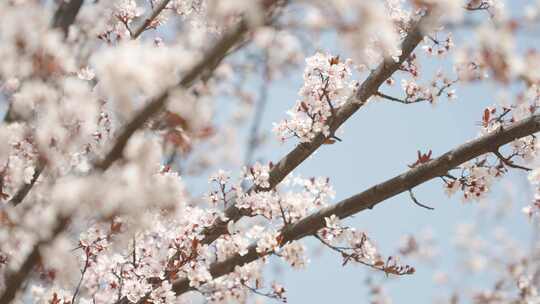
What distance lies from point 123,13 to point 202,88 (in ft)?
5.98

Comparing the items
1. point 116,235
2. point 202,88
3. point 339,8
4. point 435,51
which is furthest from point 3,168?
point 435,51

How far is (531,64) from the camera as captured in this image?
2.29 m

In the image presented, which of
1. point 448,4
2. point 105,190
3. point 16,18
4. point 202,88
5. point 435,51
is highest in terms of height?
point 435,51

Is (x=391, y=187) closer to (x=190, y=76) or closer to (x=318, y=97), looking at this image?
(x=318, y=97)

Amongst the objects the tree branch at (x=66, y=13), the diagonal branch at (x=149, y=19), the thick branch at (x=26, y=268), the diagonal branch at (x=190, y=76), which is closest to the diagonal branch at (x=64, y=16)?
the tree branch at (x=66, y=13)

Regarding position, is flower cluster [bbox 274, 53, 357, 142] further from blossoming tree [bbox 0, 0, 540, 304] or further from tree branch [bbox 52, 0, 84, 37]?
tree branch [bbox 52, 0, 84, 37]

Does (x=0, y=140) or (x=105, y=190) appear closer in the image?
(x=105, y=190)

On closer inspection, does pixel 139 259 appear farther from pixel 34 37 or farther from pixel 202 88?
pixel 202 88

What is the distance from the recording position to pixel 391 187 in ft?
10.2

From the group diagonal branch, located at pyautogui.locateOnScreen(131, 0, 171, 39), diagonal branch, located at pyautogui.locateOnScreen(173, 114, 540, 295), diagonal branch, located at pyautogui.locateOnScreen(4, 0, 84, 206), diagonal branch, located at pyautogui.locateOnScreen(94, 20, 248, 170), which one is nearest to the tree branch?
diagonal branch, located at pyautogui.locateOnScreen(4, 0, 84, 206)

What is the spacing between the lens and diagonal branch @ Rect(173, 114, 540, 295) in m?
2.92

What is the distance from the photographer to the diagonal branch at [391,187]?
115 inches

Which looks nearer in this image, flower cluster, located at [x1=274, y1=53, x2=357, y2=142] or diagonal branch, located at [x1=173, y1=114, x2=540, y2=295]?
diagonal branch, located at [x1=173, y1=114, x2=540, y2=295]

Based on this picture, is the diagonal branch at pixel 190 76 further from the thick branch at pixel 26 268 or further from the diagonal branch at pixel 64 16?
the diagonal branch at pixel 64 16
